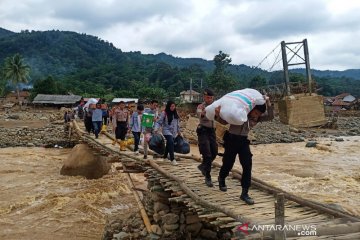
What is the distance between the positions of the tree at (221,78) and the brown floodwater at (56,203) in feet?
109

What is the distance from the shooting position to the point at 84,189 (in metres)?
11.2

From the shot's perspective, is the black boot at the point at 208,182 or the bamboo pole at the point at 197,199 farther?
the black boot at the point at 208,182

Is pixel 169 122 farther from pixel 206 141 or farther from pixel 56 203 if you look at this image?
A: pixel 56 203

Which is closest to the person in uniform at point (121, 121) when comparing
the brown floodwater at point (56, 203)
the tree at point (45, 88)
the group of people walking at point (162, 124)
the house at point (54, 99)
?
the group of people walking at point (162, 124)

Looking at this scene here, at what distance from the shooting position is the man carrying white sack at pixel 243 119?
4629mm

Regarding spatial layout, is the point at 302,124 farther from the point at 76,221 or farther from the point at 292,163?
the point at 76,221

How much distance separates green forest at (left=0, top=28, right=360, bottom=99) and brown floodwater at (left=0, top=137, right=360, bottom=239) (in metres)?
10.9

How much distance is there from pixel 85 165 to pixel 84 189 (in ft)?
5.27

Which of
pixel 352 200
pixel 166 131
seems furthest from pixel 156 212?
pixel 352 200

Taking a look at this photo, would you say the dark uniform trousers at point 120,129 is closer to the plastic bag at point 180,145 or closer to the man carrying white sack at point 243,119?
the plastic bag at point 180,145

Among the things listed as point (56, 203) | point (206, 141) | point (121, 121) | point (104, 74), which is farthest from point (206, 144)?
point (104, 74)

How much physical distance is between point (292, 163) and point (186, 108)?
1944 cm

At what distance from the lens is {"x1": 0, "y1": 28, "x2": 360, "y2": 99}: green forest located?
51.9 meters

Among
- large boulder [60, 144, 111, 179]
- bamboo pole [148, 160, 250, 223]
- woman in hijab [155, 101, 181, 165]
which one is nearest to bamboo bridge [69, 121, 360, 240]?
bamboo pole [148, 160, 250, 223]
